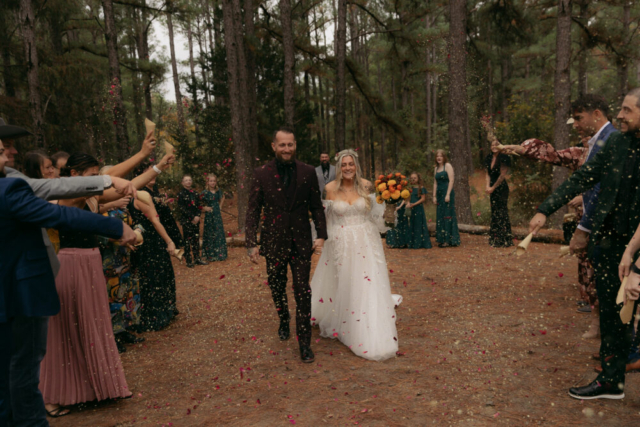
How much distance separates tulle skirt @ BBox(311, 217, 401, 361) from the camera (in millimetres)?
4750

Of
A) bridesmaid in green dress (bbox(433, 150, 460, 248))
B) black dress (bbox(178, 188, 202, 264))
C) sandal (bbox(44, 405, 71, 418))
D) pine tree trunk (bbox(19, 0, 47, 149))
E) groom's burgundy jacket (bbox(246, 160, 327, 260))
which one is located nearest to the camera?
sandal (bbox(44, 405, 71, 418))

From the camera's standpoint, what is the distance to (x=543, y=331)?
513 cm

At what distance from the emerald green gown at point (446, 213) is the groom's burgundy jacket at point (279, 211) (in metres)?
6.86

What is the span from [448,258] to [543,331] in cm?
464

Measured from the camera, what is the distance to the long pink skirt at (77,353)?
3816 millimetres

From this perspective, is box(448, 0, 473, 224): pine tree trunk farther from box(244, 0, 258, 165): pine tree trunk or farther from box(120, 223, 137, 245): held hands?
box(120, 223, 137, 245): held hands

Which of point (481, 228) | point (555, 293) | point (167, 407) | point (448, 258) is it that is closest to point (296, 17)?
point (481, 228)

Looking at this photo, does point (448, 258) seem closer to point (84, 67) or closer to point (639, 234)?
point (639, 234)

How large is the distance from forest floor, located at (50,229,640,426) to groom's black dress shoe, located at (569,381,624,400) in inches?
2.2

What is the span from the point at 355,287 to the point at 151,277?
122 inches

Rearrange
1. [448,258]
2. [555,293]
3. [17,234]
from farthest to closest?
1. [448,258]
2. [555,293]
3. [17,234]

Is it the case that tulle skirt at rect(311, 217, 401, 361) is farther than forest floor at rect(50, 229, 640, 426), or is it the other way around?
tulle skirt at rect(311, 217, 401, 361)

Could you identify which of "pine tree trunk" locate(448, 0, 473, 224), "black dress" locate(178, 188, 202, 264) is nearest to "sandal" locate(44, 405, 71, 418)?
"black dress" locate(178, 188, 202, 264)

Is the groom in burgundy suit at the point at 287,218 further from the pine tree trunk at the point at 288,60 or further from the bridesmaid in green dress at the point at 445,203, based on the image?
the pine tree trunk at the point at 288,60
